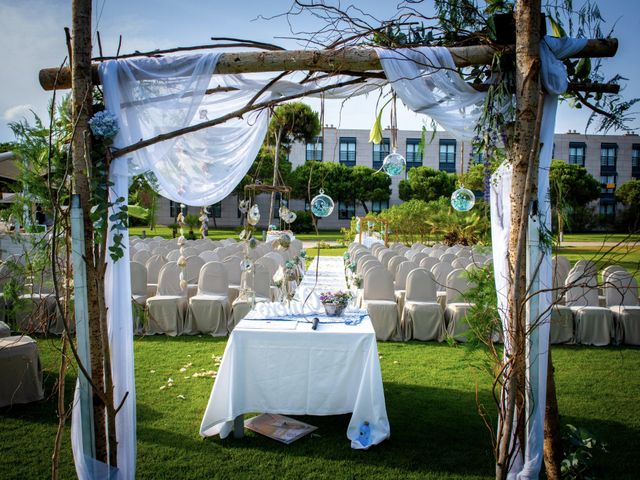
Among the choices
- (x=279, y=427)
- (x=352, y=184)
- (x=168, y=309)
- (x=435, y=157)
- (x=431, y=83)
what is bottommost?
(x=279, y=427)

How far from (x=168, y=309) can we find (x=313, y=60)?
4.71 m

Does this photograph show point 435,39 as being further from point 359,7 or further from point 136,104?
point 136,104

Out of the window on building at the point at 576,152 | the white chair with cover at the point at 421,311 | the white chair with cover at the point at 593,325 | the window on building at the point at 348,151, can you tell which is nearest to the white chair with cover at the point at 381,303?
the white chair with cover at the point at 421,311

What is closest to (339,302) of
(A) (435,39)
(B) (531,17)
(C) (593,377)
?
(A) (435,39)

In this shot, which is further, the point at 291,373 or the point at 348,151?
the point at 348,151

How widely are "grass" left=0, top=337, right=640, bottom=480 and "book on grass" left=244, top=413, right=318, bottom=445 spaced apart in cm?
7

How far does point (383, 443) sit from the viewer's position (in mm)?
3740

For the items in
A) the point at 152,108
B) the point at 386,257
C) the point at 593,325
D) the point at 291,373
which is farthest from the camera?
the point at 386,257

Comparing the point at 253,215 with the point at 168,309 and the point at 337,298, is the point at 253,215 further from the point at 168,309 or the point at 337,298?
the point at 168,309

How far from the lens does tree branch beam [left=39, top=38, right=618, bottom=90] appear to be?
3180 mm

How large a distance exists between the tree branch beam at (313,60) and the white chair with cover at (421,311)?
12.6 feet

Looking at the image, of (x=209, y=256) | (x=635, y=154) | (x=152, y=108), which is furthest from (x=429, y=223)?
(x=635, y=154)

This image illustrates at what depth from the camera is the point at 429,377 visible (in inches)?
204

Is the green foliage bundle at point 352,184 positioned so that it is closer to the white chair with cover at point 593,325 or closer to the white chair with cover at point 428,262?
the white chair with cover at point 428,262
